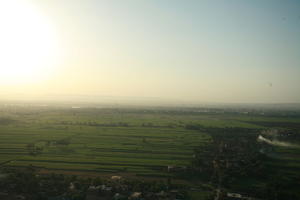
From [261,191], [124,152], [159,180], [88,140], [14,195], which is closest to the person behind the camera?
[14,195]

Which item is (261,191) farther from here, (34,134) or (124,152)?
(34,134)

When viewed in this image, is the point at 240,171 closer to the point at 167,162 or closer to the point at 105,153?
the point at 167,162

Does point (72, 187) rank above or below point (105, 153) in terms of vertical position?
below

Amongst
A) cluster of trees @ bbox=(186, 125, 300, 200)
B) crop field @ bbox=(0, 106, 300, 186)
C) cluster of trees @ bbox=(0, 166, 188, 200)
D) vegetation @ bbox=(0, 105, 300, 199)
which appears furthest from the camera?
crop field @ bbox=(0, 106, 300, 186)

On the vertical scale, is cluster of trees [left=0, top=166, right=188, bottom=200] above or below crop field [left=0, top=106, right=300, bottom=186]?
below

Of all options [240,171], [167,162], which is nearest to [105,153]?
[167,162]

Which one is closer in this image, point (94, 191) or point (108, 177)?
point (94, 191)

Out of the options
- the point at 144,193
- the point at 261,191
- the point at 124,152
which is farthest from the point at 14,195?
the point at 261,191

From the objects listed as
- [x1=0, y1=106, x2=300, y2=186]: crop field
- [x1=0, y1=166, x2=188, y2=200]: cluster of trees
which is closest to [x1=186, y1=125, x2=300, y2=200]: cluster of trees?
[x1=0, y1=106, x2=300, y2=186]: crop field

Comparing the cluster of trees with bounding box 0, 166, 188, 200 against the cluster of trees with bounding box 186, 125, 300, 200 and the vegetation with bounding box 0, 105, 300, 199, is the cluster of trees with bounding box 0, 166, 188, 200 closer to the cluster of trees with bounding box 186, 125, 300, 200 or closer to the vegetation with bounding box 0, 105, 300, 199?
the vegetation with bounding box 0, 105, 300, 199

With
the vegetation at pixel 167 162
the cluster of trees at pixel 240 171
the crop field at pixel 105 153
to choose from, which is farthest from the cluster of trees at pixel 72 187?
the cluster of trees at pixel 240 171

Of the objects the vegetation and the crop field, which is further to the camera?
the crop field
